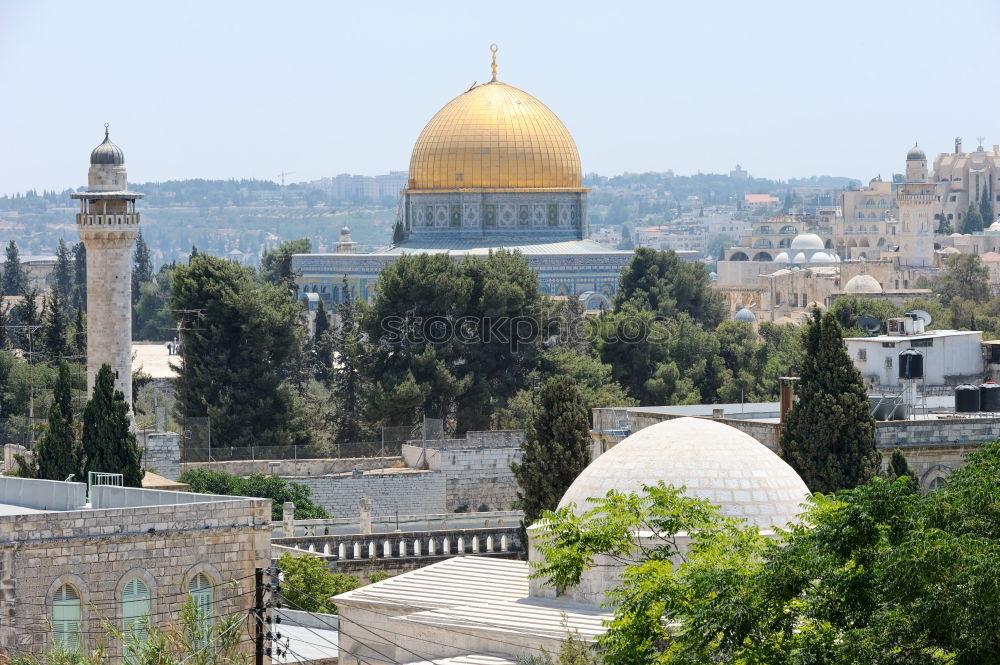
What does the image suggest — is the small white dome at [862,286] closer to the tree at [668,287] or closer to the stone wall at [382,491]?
the tree at [668,287]

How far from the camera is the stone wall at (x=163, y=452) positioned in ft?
118

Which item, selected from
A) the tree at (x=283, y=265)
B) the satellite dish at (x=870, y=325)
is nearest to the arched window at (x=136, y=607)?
the satellite dish at (x=870, y=325)

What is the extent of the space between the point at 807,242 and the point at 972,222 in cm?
Result: 1072

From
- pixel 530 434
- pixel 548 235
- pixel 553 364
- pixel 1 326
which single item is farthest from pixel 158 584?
pixel 548 235

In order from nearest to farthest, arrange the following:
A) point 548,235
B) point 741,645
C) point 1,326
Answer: point 741,645, point 1,326, point 548,235

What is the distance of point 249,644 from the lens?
65.2ft

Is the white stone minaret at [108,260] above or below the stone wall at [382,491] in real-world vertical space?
above

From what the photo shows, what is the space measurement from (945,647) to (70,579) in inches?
341

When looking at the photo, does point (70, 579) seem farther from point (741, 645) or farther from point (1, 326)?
point (1, 326)

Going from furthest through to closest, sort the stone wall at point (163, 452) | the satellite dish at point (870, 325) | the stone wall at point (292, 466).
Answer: the satellite dish at point (870, 325)
the stone wall at point (292, 466)
the stone wall at point (163, 452)

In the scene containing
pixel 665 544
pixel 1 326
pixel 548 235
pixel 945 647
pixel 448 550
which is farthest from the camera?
pixel 548 235

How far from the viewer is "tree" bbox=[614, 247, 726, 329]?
54.1m

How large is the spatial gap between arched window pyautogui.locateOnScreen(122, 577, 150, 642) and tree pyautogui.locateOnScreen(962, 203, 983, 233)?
105m

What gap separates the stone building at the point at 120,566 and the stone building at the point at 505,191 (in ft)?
138
